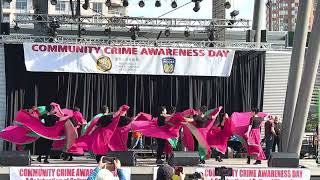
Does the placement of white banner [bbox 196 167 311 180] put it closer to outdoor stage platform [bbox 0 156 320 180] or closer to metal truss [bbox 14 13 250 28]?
outdoor stage platform [bbox 0 156 320 180]

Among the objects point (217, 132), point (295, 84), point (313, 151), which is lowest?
point (313, 151)

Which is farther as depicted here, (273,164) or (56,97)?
(56,97)

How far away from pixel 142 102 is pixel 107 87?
3.56 ft

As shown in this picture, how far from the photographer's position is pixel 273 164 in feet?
40.6

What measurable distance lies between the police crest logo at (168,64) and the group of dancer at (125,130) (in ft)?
9.78

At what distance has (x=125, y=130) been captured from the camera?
13.6 m

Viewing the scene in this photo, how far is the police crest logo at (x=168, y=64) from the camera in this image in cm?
1697

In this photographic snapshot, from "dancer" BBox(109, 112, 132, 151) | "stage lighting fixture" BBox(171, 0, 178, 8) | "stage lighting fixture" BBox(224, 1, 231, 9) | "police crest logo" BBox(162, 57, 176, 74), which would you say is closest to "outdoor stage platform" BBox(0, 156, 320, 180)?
"dancer" BBox(109, 112, 132, 151)

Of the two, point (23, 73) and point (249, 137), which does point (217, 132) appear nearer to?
point (249, 137)

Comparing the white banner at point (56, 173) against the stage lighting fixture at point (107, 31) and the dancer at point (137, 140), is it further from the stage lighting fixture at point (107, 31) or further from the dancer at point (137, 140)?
the stage lighting fixture at point (107, 31)

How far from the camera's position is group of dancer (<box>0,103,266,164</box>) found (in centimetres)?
1353

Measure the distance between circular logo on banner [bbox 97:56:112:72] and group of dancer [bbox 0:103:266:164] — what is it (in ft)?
9.10

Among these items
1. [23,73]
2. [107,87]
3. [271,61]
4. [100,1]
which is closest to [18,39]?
[23,73]

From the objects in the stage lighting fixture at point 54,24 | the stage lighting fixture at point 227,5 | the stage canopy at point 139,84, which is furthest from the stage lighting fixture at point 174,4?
the stage lighting fixture at point 54,24
